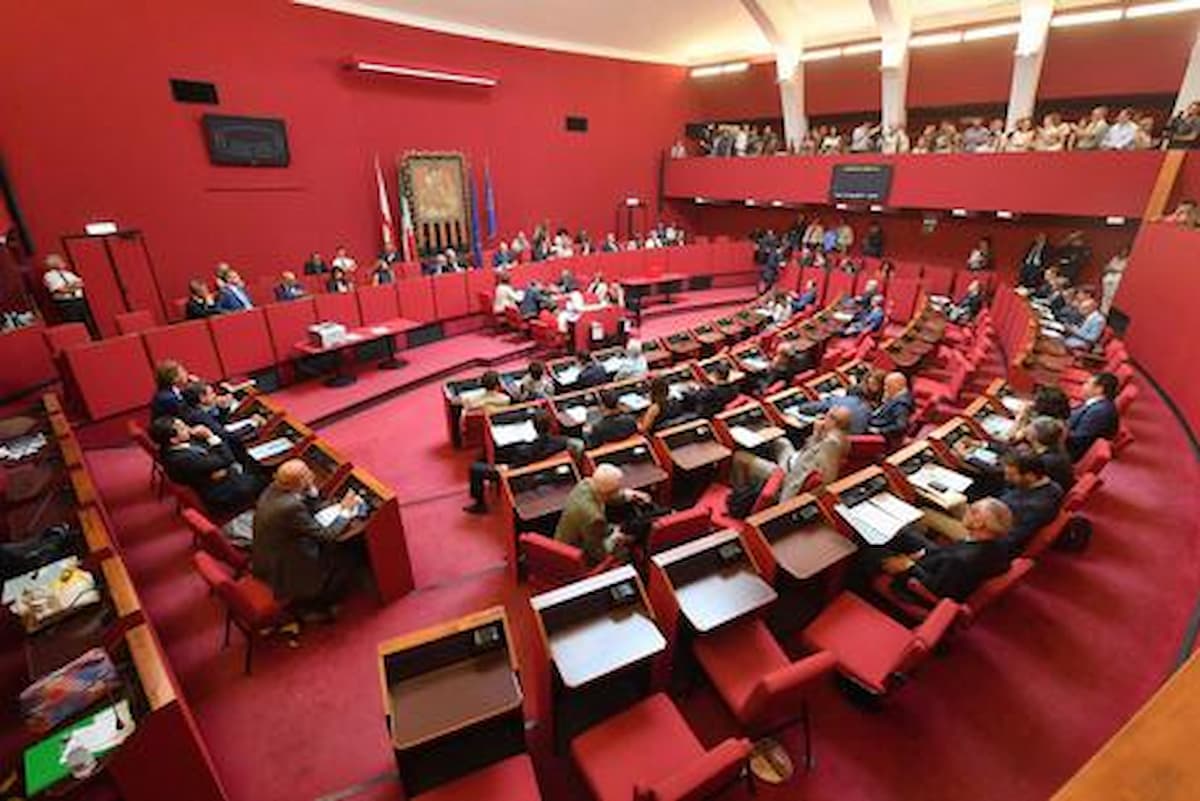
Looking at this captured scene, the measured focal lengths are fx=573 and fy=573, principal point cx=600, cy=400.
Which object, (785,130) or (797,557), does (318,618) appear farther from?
(785,130)

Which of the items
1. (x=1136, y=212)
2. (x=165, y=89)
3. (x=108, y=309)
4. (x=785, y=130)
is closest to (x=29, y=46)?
(x=165, y=89)

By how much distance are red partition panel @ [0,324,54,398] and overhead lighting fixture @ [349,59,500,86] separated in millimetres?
7436

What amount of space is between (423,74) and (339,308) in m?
6.08

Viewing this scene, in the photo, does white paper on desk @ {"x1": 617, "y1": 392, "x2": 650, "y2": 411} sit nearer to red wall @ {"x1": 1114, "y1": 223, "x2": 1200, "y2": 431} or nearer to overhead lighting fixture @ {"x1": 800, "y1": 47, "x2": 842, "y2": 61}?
red wall @ {"x1": 1114, "y1": 223, "x2": 1200, "y2": 431}

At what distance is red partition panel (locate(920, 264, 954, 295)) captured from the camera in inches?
484

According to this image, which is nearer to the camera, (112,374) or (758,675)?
(758,675)

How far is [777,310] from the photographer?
1077 cm

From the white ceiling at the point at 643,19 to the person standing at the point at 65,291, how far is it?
6.19 metres

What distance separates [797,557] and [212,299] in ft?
30.3

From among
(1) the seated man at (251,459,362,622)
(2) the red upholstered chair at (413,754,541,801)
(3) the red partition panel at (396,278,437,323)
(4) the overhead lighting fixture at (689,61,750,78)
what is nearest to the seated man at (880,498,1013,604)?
(2) the red upholstered chair at (413,754,541,801)

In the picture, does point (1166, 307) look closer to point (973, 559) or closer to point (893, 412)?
point (893, 412)

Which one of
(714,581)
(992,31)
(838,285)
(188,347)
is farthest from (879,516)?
(992,31)

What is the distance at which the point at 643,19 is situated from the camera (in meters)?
13.5

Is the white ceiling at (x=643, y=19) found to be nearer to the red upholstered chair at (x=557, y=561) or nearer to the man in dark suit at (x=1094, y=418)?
the man in dark suit at (x=1094, y=418)
